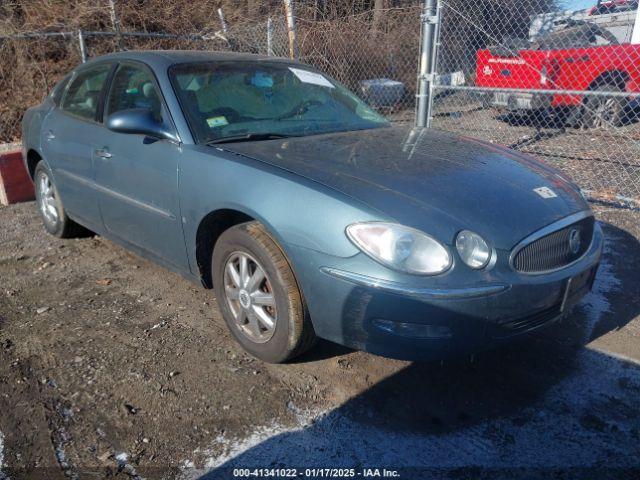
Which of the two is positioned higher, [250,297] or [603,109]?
[603,109]

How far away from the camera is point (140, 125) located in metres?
3.23

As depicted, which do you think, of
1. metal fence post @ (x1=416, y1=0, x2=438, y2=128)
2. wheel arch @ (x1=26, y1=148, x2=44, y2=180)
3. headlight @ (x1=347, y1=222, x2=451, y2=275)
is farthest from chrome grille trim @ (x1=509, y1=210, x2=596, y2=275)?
wheel arch @ (x1=26, y1=148, x2=44, y2=180)

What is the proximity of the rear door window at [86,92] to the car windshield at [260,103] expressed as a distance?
2.95ft

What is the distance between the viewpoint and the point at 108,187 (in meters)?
3.83

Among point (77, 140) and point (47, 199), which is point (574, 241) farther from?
point (47, 199)

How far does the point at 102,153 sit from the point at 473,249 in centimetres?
266

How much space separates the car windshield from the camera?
3352mm

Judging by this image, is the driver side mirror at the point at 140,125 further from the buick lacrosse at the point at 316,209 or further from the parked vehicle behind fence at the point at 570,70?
the parked vehicle behind fence at the point at 570,70

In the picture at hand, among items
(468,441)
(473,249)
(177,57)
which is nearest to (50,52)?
(177,57)

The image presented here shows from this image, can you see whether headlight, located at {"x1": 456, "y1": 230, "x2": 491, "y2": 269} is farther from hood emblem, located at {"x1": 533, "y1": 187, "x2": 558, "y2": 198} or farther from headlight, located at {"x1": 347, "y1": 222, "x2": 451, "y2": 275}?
hood emblem, located at {"x1": 533, "y1": 187, "x2": 558, "y2": 198}

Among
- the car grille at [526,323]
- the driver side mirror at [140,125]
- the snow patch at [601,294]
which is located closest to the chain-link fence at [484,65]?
the snow patch at [601,294]

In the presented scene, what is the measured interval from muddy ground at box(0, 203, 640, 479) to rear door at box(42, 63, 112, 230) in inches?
34.5

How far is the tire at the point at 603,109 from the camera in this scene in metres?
8.92

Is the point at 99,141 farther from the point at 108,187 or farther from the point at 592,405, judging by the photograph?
the point at 592,405
